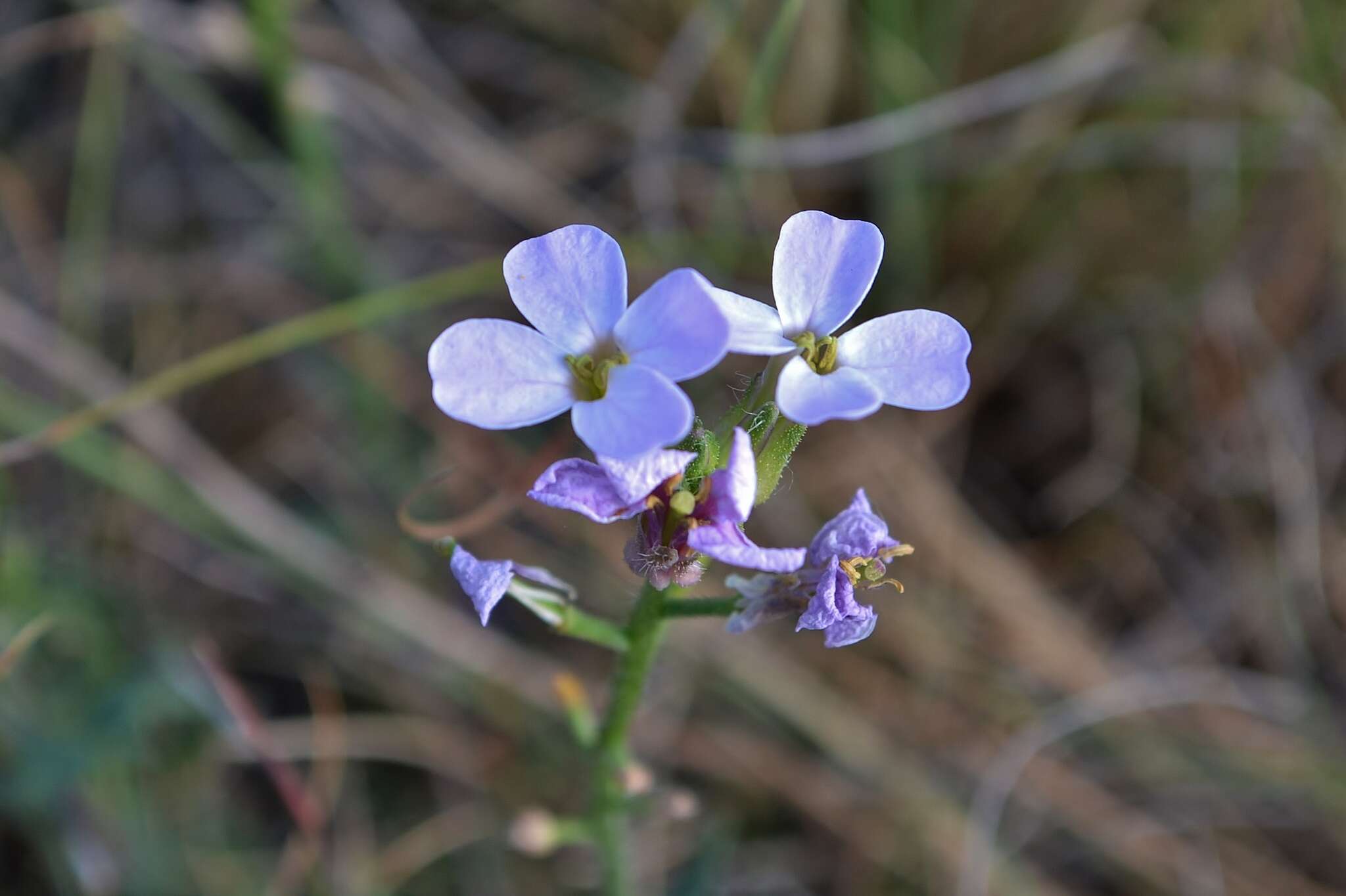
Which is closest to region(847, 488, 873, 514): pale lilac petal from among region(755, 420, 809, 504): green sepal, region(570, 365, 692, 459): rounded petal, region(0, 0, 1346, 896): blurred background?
region(755, 420, 809, 504): green sepal

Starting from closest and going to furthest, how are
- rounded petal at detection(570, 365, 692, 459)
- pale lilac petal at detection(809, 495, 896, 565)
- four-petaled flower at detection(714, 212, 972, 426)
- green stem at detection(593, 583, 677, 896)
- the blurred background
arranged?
rounded petal at detection(570, 365, 692, 459) < four-petaled flower at detection(714, 212, 972, 426) < pale lilac petal at detection(809, 495, 896, 565) < green stem at detection(593, 583, 677, 896) < the blurred background

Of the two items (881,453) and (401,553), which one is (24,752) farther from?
(881,453)

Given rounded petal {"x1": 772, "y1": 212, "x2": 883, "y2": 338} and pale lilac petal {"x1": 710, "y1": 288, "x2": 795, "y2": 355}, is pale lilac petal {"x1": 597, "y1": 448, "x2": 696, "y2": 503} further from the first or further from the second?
rounded petal {"x1": 772, "y1": 212, "x2": 883, "y2": 338}

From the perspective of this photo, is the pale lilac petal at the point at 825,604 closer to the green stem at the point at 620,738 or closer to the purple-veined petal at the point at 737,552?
the purple-veined petal at the point at 737,552

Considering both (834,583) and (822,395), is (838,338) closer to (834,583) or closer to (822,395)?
(822,395)

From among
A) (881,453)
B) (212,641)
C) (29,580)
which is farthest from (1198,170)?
(29,580)

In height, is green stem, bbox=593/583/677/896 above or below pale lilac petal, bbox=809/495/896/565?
below
